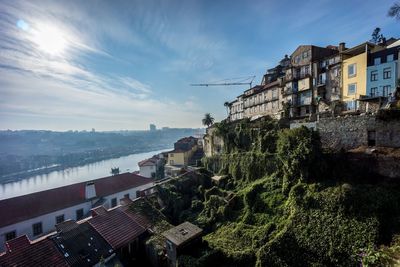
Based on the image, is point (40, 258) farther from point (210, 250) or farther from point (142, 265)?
point (210, 250)

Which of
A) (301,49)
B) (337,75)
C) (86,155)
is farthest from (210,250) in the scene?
(86,155)

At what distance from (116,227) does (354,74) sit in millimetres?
31231

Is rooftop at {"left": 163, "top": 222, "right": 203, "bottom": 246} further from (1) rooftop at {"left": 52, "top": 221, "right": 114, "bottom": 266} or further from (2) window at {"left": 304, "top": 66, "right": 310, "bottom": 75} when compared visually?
(2) window at {"left": 304, "top": 66, "right": 310, "bottom": 75}

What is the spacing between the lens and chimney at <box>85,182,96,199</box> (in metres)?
23.7

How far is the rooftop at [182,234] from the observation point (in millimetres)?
13422

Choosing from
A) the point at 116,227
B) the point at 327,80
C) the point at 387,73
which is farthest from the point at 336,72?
the point at 116,227

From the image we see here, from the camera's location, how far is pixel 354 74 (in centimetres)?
2328

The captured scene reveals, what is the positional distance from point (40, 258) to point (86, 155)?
5069 inches

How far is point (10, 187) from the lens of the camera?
69.4m

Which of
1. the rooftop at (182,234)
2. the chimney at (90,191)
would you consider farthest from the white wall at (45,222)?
the rooftop at (182,234)

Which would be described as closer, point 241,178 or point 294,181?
point 294,181

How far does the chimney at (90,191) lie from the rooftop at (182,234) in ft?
48.5

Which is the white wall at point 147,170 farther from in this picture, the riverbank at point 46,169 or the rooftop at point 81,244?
the riverbank at point 46,169

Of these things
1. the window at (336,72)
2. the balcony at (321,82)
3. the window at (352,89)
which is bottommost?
the window at (352,89)
